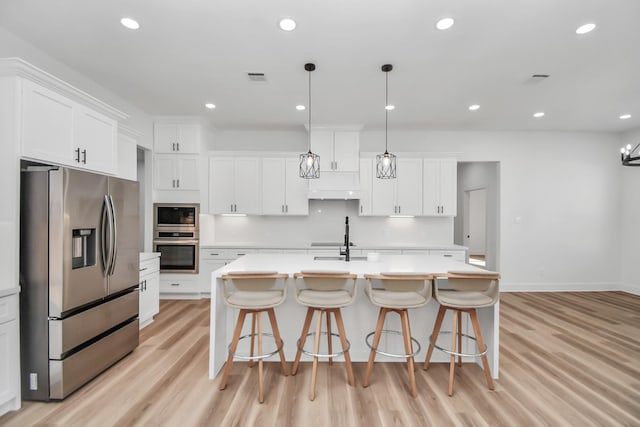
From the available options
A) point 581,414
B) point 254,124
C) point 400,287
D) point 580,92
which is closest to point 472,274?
point 400,287

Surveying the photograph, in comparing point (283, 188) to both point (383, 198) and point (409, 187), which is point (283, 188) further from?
point (409, 187)

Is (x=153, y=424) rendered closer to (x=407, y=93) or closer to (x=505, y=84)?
(x=407, y=93)

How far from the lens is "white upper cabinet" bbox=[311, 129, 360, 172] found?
16.6 feet

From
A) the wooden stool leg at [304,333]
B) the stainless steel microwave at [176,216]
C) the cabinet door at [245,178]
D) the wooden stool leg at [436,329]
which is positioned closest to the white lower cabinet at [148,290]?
the stainless steel microwave at [176,216]

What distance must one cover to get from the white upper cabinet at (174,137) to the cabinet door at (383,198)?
3072mm

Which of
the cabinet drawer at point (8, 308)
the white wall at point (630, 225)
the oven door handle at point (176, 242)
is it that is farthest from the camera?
the white wall at point (630, 225)

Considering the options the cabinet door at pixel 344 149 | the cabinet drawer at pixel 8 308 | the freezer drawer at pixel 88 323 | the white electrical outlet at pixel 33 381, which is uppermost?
the cabinet door at pixel 344 149

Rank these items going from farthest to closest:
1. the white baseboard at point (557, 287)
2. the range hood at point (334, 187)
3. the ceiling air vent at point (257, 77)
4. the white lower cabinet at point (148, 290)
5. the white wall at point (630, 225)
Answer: the white baseboard at point (557, 287) → the white wall at point (630, 225) → the range hood at point (334, 187) → the white lower cabinet at point (148, 290) → the ceiling air vent at point (257, 77)

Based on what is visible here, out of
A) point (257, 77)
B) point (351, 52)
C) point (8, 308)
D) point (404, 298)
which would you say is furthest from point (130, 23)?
point (404, 298)

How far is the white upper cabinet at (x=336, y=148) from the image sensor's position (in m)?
5.07

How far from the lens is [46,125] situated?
2.26 metres

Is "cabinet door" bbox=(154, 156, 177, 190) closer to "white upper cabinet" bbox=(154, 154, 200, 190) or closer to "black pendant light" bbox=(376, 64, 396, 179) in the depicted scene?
"white upper cabinet" bbox=(154, 154, 200, 190)

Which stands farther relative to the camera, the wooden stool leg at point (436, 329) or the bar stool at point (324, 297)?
the wooden stool leg at point (436, 329)

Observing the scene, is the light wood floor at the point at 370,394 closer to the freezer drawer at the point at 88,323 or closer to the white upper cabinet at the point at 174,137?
the freezer drawer at the point at 88,323
